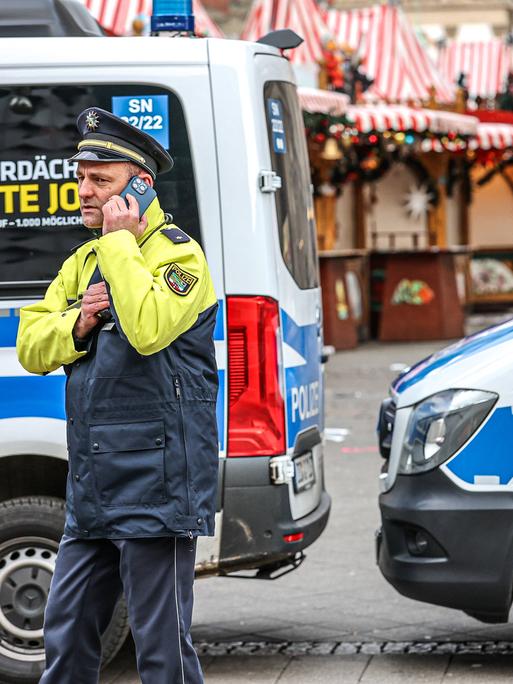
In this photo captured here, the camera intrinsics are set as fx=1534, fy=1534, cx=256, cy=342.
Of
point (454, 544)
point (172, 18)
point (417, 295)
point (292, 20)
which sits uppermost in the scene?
point (292, 20)

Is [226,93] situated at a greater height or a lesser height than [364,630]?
greater

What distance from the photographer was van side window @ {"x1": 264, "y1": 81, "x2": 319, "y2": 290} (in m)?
5.46

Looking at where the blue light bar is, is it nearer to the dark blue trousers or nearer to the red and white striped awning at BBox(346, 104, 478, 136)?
the dark blue trousers

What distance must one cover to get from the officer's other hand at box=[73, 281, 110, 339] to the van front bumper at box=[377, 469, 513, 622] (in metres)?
1.84

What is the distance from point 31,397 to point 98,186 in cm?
157

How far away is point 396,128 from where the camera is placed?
19.6 metres

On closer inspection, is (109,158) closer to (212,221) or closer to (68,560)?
(68,560)

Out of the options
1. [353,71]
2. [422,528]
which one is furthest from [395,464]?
[353,71]

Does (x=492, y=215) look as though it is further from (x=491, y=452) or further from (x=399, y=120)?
(x=491, y=452)

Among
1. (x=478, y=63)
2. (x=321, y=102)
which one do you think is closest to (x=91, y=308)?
(x=321, y=102)

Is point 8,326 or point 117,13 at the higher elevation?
point 117,13

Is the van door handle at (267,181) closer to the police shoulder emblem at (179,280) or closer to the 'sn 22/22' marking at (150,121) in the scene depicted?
the 'sn 22/22' marking at (150,121)

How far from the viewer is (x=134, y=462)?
3.79 metres

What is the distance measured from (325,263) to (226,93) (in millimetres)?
15157
